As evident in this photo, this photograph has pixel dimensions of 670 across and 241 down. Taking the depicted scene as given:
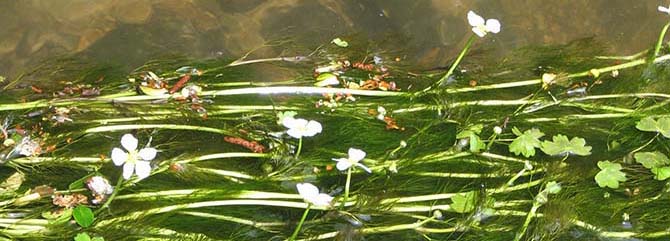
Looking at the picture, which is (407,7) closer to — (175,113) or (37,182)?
(175,113)

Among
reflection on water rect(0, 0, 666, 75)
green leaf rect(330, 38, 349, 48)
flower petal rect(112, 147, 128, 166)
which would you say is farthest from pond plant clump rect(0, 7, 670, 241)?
reflection on water rect(0, 0, 666, 75)

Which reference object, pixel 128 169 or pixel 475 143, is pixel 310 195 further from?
pixel 475 143

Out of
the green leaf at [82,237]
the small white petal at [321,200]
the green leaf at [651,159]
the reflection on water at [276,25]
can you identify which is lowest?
the green leaf at [82,237]

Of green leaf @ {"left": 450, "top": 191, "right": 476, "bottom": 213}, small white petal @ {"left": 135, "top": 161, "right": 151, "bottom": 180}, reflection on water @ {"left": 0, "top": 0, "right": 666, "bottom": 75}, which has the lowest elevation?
green leaf @ {"left": 450, "top": 191, "right": 476, "bottom": 213}

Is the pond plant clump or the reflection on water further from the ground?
the reflection on water

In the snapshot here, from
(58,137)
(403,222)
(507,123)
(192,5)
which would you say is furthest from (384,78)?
(58,137)

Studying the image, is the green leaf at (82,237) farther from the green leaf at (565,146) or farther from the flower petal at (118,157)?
the green leaf at (565,146)

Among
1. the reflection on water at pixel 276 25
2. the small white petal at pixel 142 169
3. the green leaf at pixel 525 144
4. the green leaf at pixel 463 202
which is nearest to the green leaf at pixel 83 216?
the small white petal at pixel 142 169

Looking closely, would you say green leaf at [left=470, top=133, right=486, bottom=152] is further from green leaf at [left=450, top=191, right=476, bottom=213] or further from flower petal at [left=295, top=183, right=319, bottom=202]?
flower petal at [left=295, top=183, right=319, bottom=202]
